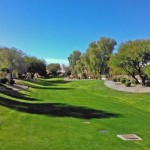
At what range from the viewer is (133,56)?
214 ft

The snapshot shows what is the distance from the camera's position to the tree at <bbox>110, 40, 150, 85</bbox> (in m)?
65.7

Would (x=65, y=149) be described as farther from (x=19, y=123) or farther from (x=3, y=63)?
(x=3, y=63)

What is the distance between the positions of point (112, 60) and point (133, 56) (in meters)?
6.41

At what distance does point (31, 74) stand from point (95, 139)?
114158 millimetres

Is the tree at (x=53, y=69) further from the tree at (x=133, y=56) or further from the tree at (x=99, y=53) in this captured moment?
the tree at (x=133, y=56)

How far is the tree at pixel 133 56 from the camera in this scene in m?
65.7

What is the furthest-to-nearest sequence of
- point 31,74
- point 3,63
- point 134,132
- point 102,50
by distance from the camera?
point 31,74 < point 102,50 < point 3,63 < point 134,132

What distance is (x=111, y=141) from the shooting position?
14.3 metres

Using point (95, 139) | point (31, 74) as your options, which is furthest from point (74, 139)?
point (31, 74)

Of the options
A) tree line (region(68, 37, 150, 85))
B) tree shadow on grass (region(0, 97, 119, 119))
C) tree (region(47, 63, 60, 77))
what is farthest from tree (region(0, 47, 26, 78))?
tree (region(47, 63, 60, 77))

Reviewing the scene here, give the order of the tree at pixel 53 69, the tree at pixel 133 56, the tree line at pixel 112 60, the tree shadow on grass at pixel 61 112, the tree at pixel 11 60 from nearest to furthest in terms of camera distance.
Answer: the tree shadow on grass at pixel 61 112 < the tree at pixel 133 56 < the tree line at pixel 112 60 < the tree at pixel 11 60 < the tree at pixel 53 69

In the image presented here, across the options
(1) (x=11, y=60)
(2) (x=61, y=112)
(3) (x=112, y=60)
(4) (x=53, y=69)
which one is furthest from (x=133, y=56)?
(4) (x=53, y=69)

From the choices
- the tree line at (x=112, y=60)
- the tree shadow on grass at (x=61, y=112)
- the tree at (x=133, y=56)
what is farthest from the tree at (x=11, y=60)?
the tree shadow on grass at (x=61, y=112)

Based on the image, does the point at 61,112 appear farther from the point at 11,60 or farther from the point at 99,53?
the point at 99,53
